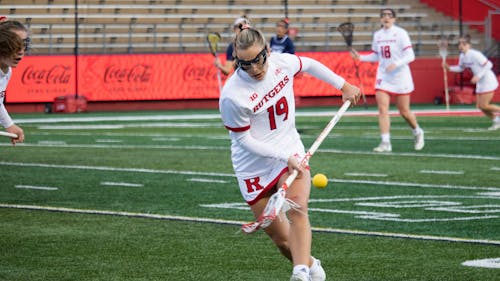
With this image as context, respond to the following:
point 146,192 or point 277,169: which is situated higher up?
point 277,169

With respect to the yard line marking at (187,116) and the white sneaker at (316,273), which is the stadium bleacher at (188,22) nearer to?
the yard line marking at (187,116)

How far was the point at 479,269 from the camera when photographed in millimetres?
7699

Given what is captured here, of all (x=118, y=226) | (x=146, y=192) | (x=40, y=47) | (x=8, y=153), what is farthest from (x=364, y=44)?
(x=118, y=226)

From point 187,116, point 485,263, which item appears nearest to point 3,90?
point 485,263

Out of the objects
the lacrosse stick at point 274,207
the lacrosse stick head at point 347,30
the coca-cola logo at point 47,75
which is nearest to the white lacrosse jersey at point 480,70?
the lacrosse stick head at point 347,30

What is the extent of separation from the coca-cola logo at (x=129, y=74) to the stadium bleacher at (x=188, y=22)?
137 centimetres

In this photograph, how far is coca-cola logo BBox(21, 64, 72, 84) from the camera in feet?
97.1

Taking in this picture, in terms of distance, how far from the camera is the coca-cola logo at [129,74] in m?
30.7

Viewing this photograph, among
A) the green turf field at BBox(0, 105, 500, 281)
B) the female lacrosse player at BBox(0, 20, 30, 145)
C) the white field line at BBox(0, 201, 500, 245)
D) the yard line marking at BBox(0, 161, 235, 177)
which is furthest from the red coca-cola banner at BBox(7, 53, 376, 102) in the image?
the female lacrosse player at BBox(0, 20, 30, 145)

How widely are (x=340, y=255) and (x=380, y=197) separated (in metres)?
3.64

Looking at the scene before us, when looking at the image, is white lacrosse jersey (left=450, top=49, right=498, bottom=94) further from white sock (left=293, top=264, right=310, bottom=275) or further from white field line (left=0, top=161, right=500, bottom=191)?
white sock (left=293, top=264, right=310, bottom=275)

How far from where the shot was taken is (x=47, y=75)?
3000 cm

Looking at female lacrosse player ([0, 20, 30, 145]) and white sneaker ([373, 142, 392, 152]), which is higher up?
female lacrosse player ([0, 20, 30, 145])

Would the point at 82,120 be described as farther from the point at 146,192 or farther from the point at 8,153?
the point at 146,192
